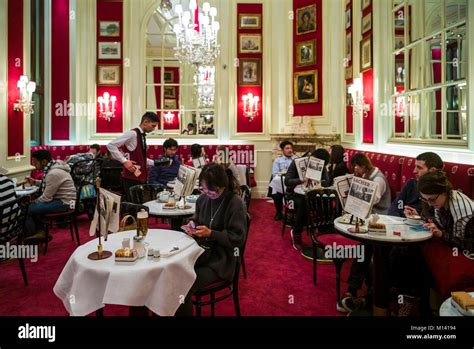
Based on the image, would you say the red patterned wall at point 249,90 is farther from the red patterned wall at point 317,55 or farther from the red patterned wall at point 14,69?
the red patterned wall at point 14,69

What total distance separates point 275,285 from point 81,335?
211 cm

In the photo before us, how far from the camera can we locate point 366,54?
6820mm

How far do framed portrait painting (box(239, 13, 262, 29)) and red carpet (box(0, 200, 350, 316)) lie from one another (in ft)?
19.5

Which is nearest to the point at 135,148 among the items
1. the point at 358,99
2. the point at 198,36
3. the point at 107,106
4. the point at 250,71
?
the point at 198,36

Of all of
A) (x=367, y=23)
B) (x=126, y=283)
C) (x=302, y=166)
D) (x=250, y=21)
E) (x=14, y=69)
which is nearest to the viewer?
(x=126, y=283)

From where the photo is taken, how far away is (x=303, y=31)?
8.95 meters

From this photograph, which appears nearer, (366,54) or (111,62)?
(366,54)

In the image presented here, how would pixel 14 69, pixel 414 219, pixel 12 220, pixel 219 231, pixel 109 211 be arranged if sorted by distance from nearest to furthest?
pixel 109 211 < pixel 219 231 < pixel 414 219 < pixel 12 220 < pixel 14 69

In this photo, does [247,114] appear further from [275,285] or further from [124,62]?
[275,285]

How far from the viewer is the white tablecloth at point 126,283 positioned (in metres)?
2.12

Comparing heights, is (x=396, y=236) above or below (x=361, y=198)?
below

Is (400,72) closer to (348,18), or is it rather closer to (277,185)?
(348,18)

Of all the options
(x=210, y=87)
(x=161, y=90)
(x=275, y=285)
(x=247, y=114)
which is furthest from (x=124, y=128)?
(x=275, y=285)

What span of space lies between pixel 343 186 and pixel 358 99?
13.9ft
